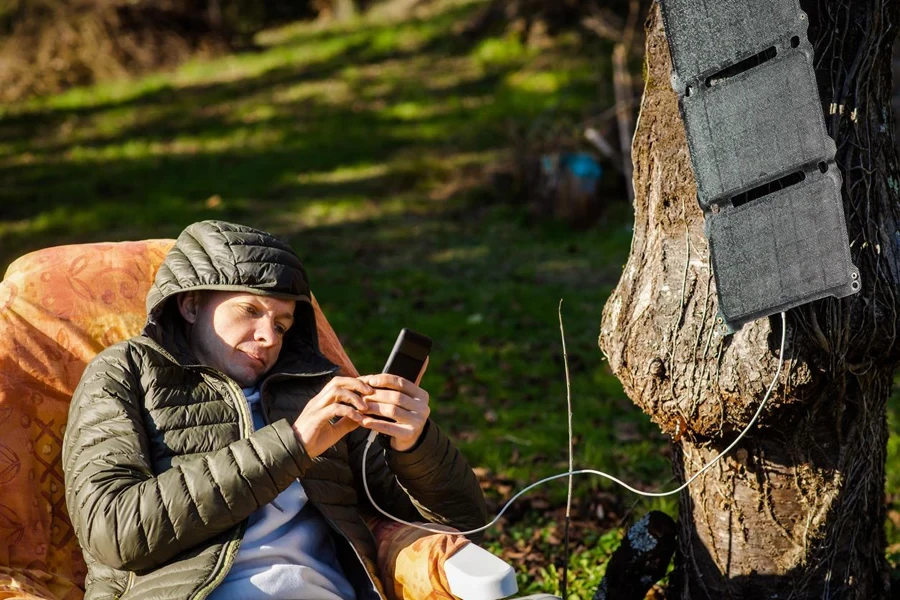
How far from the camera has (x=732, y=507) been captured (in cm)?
356

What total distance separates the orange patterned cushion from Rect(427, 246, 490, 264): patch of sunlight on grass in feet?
20.0

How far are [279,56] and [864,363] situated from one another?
16103mm

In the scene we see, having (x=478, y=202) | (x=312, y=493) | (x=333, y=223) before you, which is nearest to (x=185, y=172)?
(x=333, y=223)

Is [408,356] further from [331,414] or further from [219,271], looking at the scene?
[219,271]

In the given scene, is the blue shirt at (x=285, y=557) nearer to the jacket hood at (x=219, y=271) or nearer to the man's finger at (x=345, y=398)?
the jacket hood at (x=219, y=271)

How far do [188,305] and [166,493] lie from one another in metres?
0.79

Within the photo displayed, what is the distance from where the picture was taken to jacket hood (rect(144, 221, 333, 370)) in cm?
329

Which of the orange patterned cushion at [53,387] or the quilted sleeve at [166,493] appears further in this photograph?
the orange patterned cushion at [53,387]

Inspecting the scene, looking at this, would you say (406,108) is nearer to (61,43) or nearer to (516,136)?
(516,136)

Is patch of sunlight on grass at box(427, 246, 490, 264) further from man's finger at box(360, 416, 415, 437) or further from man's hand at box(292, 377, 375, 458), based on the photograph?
man's hand at box(292, 377, 375, 458)

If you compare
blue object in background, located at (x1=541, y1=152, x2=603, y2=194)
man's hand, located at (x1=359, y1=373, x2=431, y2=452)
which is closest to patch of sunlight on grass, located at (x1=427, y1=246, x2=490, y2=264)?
blue object in background, located at (x1=541, y1=152, x2=603, y2=194)

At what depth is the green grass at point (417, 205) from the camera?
6047 millimetres

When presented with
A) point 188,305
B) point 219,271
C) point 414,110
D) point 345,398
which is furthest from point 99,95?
point 345,398

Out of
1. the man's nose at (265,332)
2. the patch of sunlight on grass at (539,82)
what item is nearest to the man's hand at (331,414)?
the man's nose at (265,332)
